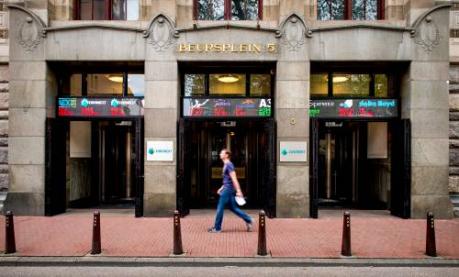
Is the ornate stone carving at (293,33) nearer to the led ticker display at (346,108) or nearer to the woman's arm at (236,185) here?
the led ticker display at (346,108)

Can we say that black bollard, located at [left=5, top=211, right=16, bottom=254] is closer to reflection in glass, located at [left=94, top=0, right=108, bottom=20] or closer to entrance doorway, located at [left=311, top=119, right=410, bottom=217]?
reflection in glass, located at [left=94, top=0, right=108, bottom=20]

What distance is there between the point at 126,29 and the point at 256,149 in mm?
6544

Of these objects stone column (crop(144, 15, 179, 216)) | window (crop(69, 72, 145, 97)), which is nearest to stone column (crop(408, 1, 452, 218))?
stone column (crop(144, 15, 179, 216))

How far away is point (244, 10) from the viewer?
45.6ft

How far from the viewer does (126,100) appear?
13562 millimetres

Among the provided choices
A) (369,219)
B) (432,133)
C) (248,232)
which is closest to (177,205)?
(248,232)

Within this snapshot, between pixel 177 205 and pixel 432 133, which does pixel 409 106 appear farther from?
pixel 177 205

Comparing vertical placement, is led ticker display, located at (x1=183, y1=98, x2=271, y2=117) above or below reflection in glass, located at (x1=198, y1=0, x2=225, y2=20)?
below

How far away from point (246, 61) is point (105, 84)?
4.78 metres

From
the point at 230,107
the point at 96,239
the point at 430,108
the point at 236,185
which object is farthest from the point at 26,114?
the point at 430,108

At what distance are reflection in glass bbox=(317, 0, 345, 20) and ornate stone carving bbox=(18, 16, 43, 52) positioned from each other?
29.2ft

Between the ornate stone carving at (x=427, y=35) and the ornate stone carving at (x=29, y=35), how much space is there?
38.0 ft

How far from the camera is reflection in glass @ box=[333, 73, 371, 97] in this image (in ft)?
46.0

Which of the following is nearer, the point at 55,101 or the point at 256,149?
the point at 55,101
